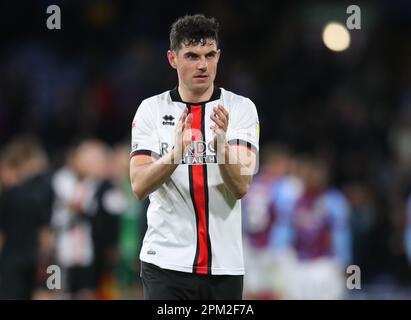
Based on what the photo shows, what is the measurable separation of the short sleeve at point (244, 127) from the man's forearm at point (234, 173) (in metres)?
0.15

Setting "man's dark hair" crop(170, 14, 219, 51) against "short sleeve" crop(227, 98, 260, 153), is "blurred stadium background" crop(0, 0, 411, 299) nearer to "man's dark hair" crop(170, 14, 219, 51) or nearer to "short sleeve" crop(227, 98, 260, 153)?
"short sleeve" crop(227, 98, 260, 153)

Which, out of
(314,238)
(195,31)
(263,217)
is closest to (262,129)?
(263,217)

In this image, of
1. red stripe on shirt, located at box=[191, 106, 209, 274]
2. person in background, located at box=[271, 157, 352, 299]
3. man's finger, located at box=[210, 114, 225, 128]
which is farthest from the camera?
person in background, located at box=[271, 157, 352, 299]

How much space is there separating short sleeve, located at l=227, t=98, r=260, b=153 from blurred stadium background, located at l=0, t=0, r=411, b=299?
649 centimetres

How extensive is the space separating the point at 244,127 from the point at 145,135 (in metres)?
0.57

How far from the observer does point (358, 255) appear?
15633 mm

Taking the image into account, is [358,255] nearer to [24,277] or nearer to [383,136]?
[383,136]

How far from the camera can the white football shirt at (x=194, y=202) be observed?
564 centimetres

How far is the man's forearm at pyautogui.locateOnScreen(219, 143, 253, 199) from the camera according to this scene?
545cm

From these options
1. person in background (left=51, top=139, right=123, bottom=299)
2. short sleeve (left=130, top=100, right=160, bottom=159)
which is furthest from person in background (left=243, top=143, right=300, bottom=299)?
short sleeve (left=130, top=100, right=160, bottom=159)

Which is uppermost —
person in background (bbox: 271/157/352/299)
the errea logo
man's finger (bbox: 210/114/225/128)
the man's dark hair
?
the man's dark hair

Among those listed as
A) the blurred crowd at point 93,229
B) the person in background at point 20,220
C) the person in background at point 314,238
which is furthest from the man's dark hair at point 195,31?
the person in background at point 314,238

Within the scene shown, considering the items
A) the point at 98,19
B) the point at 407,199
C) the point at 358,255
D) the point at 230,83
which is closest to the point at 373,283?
the point at 358,255

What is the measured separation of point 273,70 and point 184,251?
11.2 metres
